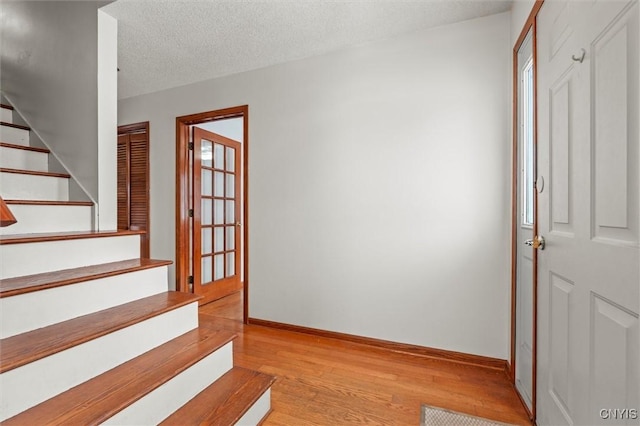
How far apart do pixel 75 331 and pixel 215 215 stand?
7.96 feet

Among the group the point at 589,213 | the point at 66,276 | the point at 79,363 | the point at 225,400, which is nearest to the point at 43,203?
the point at 66,276

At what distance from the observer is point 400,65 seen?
7.22 ft

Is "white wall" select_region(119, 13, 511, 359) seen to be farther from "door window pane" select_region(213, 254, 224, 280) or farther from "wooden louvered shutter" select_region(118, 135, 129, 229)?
"wooden louvered shutter" select_region(118, 135, 129, 229)

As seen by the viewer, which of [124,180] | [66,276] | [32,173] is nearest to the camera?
[66,276]

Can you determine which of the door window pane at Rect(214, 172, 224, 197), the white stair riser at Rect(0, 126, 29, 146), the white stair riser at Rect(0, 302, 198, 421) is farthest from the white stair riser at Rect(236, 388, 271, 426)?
the white stair riser at Rect(0, 126, 29, 146)

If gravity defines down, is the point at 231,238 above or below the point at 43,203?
below

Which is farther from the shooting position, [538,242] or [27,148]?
[27,148]

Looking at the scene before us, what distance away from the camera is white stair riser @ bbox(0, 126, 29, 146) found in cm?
221

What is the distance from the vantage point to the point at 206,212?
3.43 meters

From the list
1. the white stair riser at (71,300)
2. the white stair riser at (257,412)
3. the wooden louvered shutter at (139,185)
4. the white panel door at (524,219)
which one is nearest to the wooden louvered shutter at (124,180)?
the wooden louvered shutter at (139,185)

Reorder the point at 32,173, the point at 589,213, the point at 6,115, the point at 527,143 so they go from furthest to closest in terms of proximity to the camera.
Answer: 1. the point at 6,115
2. the point at 32,173
3. the point at 527,143
4. the point at 589,213

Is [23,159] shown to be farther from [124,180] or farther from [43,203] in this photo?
[124,180]

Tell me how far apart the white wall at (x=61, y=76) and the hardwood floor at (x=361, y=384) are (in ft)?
5.78

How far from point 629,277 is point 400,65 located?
1.96 m
